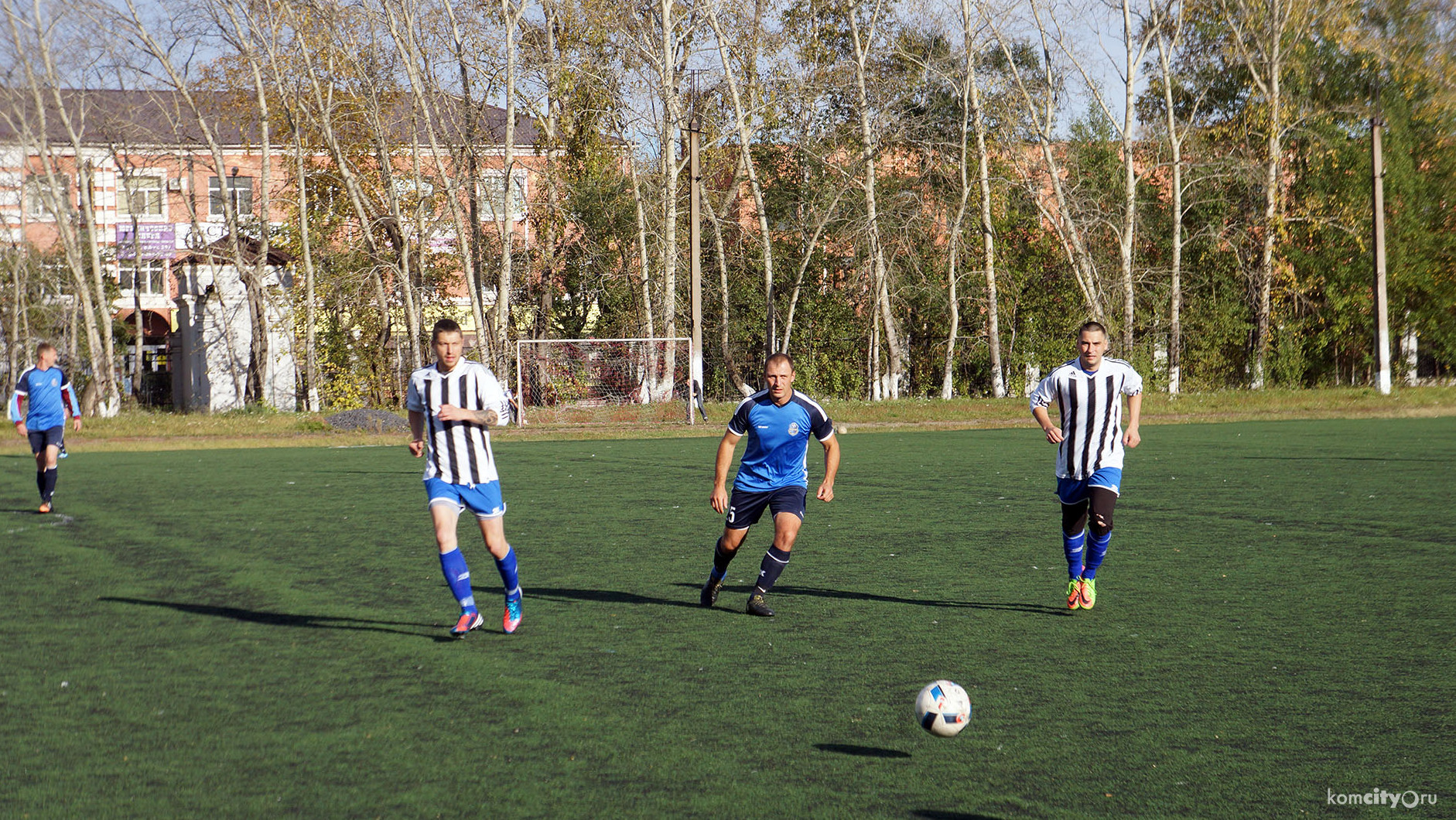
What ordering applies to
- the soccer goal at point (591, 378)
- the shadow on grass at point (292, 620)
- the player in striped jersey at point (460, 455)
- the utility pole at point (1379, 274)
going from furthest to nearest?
the utility pole at point (1379, 274), the soccer goal at point (591, 378), the shadow on grass at point (292, 620), the player in striped jersey at point (460, 455)

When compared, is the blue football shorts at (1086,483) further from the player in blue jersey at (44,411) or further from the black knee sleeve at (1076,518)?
the player in blue jersey at (44,411)

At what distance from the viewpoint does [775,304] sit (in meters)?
37.2

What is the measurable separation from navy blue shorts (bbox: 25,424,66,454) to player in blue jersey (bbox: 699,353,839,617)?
9046 millimetres

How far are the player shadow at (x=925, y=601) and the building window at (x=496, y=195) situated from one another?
→ 25.9 m

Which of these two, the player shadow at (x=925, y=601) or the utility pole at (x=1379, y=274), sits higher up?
the utility pole at (x=1379, y=274)

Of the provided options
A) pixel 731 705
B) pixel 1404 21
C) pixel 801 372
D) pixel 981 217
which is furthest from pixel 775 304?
pixel 731 705

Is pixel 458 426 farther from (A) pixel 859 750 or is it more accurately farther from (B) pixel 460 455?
(A) pixel 859 750

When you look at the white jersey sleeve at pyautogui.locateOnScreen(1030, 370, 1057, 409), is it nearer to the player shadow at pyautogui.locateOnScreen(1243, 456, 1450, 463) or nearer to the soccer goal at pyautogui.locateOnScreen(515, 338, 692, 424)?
the player shadow at pyautogui.locateOnScreen(1243, 456, 1450, 463)

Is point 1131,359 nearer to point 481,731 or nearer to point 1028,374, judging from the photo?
point 1028,374

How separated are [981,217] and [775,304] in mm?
6828

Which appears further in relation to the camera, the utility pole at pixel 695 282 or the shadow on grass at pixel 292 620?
the utility pole at pixel 695 282

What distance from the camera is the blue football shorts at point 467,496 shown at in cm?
686

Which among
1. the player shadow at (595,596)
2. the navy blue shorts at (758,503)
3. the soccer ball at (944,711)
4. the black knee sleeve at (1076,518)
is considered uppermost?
the navy blue shorts at (758,503)

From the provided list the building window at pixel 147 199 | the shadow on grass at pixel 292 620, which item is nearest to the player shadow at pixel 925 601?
the shadow on grass at pixel 292 620
